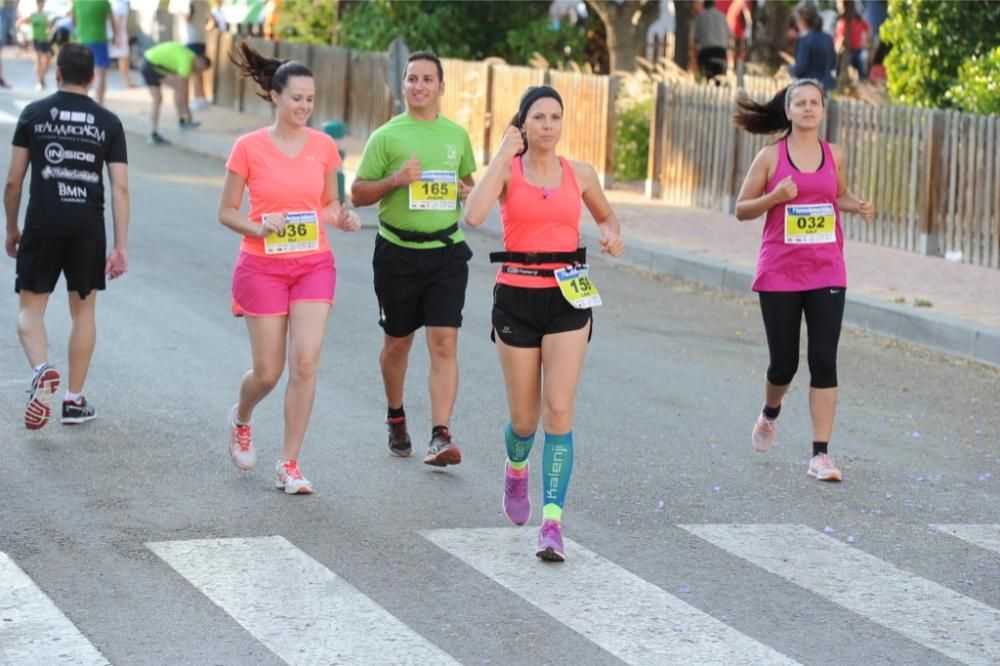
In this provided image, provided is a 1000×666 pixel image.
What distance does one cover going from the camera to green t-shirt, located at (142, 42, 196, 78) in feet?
80.3

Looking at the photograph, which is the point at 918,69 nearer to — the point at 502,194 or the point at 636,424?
the point at 636,424

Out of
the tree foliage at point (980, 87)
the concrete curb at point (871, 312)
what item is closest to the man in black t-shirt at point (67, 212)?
the concrete curb at point (871, 312)

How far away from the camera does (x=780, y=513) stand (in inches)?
304

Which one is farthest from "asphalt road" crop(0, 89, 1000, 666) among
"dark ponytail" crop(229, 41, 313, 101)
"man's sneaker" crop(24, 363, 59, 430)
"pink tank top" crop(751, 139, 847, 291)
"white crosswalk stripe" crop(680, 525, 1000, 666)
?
"dark ponytail" crop(229, 41, 313, 101)

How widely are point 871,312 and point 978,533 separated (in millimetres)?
5638

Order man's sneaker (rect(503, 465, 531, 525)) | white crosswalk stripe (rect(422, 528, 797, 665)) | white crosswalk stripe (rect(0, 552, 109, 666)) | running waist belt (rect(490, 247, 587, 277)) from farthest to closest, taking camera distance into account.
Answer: man's sneaker (rect(503, 465, 531, 525)) < running waist belt (rect(490, 247, 587, 277)) < white crosswalk stripe (rect(422, 528, 797, 665)) < white crosswalk stripe (rect(0, 552, 109, 666))

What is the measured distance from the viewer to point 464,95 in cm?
2348

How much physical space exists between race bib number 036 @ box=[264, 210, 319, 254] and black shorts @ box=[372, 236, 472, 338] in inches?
22.5

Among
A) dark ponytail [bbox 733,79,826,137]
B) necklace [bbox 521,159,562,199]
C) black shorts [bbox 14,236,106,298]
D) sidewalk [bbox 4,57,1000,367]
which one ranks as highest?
dark ponytail [bbox 733,79,826,137]

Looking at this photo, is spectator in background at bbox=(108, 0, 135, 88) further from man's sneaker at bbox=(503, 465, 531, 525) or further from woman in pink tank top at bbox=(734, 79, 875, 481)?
man's sneaker at bbox=(503, 465, 531, 525)

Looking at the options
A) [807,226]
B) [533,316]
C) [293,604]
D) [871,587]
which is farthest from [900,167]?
[293,604]

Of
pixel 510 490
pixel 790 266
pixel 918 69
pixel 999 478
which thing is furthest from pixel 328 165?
pixel 918 69

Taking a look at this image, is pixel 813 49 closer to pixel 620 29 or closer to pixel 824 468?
pixel 620 29

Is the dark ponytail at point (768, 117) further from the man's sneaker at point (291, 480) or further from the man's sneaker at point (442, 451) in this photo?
the man's sneaker at point (291, 480)
